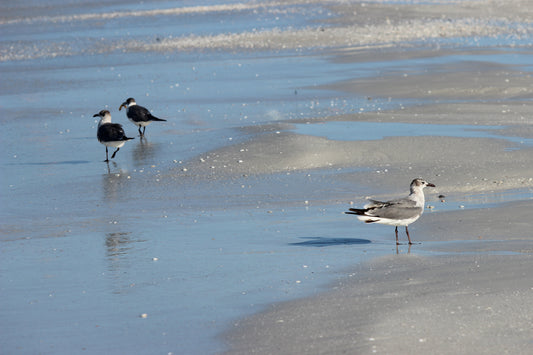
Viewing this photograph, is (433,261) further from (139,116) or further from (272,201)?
(139,116)

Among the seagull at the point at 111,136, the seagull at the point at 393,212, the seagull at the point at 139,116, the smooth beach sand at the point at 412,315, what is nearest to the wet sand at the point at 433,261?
the smooth beach sand at the point at 412,315

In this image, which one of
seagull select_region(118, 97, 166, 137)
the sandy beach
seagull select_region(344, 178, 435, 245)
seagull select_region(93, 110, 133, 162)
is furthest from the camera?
seagull select_region(118, 97, 166, 137)

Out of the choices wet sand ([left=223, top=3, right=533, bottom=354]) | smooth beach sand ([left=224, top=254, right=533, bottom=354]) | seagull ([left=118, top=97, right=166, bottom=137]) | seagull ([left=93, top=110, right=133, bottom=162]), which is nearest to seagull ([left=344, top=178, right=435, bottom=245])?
wet sand ([left=223, top=3, right=533, bottom=354])

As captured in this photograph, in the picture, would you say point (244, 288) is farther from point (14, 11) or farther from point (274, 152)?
point (14, 11)

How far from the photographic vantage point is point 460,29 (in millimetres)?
31062

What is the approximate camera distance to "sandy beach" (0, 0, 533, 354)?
7270 mm

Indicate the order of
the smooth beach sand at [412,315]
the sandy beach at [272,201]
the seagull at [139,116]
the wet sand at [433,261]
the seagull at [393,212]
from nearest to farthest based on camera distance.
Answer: the smooth beach sand at [412,315] < the wet sand at [433,261] < the sandy beach at [272,201] < the seagull at [393,212] < the seagull at [139,116]

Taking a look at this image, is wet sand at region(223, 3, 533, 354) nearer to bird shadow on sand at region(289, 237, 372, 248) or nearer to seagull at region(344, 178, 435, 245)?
seagull at region(344, 178, 435, 245)

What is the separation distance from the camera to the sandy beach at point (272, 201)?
727 centimetres

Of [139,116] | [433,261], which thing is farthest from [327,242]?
[139,116]

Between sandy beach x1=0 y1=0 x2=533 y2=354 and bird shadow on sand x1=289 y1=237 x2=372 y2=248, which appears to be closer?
sandy beach x1=0 y1=0 x2=533 y2=354

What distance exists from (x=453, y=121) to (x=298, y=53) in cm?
1121

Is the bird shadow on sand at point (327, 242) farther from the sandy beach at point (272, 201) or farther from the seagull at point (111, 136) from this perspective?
the seagull at point (111, 136)

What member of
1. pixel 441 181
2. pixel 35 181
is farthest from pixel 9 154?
pixel 441 181
